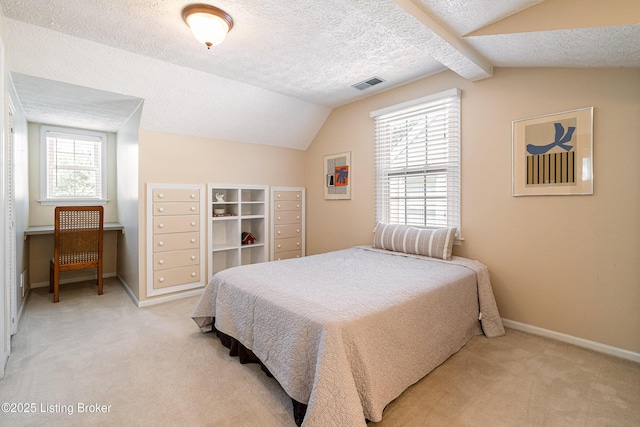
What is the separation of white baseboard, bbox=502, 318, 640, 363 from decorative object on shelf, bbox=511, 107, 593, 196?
113 cm

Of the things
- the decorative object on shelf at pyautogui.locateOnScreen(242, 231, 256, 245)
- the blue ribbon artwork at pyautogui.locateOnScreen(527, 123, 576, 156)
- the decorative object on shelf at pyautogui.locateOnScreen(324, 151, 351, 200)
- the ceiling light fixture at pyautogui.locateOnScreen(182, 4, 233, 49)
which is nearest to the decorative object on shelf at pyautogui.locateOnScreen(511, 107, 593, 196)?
the blue ribbon artwork at pyautogui.locateOnScreen(527, 123, 576, 156)

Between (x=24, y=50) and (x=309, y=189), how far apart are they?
3.29m

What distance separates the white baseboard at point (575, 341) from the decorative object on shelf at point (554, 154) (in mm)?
1126

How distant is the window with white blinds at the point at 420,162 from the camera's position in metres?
2.97

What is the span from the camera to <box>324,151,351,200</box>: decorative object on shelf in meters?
3.96

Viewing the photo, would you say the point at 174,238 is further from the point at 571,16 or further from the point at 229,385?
the point at 571,16

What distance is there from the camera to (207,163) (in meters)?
3.71

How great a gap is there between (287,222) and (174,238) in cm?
160

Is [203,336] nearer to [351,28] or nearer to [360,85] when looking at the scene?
[351,28]

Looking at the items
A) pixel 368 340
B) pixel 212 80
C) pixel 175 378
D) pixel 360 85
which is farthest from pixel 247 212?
pixel 368 340

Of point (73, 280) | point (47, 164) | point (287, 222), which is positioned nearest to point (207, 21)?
point (287, 222)

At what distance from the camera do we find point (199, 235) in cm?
362

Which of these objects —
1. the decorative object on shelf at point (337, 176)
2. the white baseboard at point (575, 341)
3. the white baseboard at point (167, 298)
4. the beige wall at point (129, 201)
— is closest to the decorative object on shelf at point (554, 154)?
the white baseboard at point (575, 341)

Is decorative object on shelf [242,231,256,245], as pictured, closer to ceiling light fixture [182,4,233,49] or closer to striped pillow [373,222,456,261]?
striped pillow [373,222,456,261]
